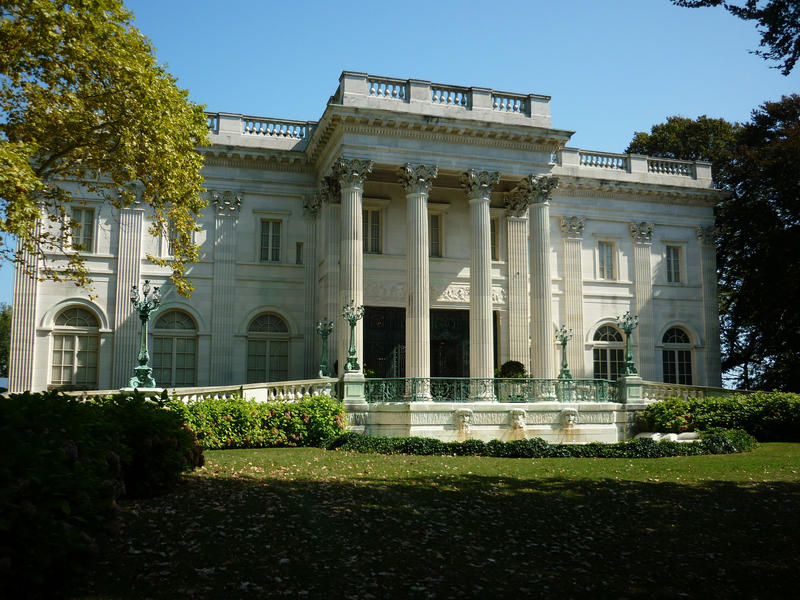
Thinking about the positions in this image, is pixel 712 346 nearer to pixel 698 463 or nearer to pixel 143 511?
pixel 698 463

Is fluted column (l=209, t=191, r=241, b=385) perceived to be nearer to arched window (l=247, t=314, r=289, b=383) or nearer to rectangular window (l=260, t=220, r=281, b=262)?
arched window (l=247, t=314, r=289, b=383)

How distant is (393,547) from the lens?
8.06 m

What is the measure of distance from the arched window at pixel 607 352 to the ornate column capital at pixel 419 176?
462 inches

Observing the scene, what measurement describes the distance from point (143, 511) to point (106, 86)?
11686 mm

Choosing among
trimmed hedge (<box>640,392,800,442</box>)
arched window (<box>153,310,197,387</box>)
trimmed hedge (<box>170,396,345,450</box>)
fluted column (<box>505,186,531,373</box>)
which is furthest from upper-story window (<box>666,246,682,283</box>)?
arched window (<box>153,310,197,387</box>)

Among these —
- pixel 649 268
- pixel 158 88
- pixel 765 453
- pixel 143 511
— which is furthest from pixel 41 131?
pixel 649 268

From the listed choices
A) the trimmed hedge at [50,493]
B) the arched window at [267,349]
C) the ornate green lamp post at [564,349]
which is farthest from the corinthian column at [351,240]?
the trimmed hedge at [50,493]

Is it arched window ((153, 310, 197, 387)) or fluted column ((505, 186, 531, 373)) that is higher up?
fluted column ((505, 186, 531, 373))

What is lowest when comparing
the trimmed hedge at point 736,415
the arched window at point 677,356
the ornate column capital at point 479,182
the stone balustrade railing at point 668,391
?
the trimmed hedge at point 736,415

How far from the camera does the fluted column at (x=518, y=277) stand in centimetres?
2770

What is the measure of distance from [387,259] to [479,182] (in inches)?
194

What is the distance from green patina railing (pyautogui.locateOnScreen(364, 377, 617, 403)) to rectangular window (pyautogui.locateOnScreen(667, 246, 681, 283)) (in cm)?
1139

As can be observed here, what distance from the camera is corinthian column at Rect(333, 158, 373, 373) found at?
2394cm

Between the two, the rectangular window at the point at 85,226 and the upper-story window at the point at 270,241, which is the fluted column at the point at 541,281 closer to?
the upper-story window at the point at 270,241
